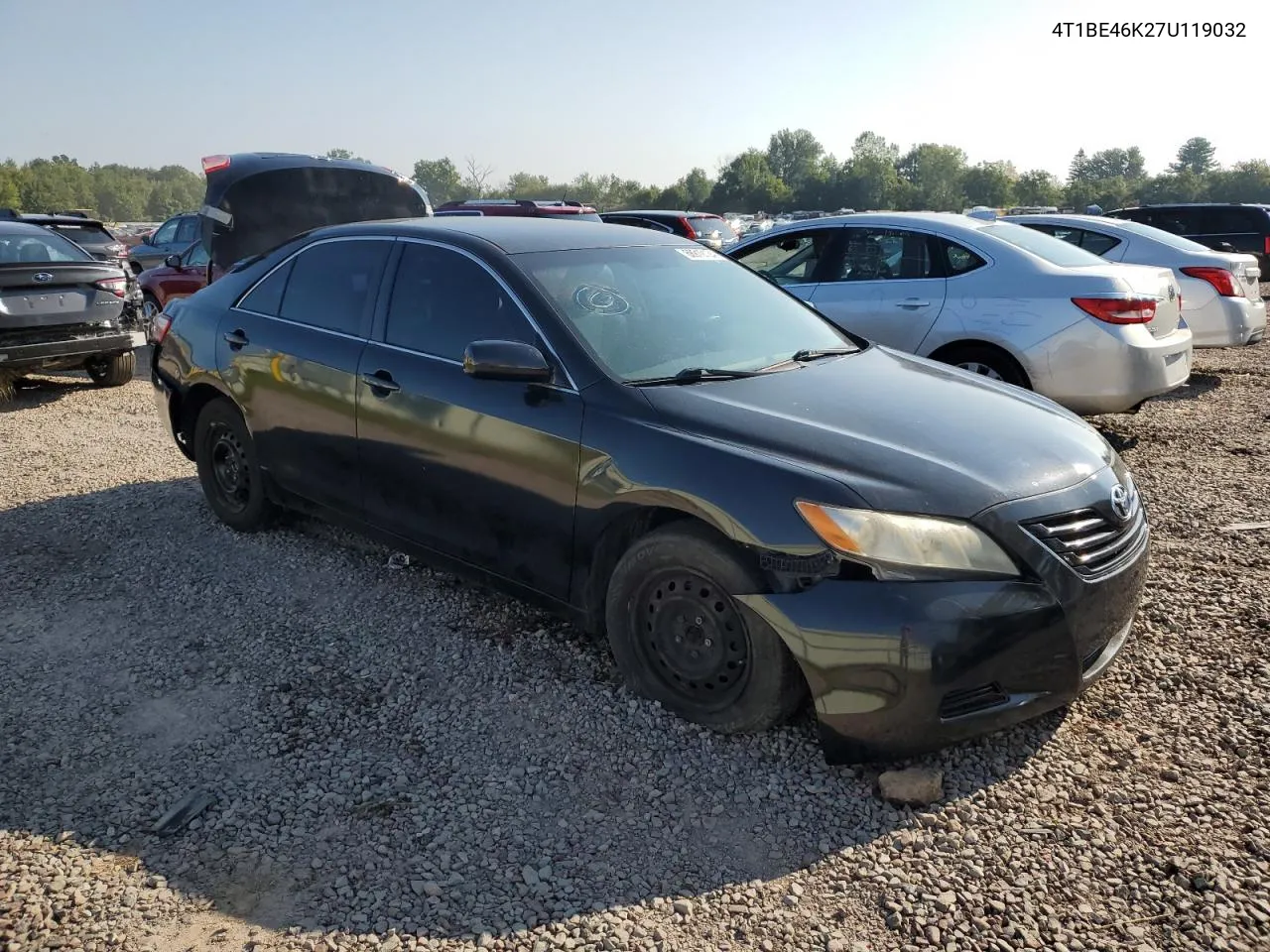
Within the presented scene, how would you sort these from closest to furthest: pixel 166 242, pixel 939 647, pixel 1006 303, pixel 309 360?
1. pixel 939 647
2. pixel 309 360
3. pixel 1006 303
4. pixel 166 242

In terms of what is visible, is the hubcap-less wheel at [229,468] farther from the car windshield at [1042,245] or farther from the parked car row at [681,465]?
the car windshield at [1042,245]

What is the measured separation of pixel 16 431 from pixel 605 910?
7451 millimetres

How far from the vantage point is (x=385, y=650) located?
3865mm

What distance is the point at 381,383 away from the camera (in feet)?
13.3

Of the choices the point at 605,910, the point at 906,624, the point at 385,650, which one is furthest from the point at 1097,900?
the point at 385,650

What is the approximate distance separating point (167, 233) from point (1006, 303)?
48.9ft

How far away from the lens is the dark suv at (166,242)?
625 inches

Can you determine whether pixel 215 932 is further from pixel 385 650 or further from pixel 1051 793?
pixel 1051 793

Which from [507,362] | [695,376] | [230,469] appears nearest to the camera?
[507,362]

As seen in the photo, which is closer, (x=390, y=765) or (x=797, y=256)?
(x=390, y=765)

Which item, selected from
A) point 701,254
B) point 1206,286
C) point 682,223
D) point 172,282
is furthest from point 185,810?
point 682,223

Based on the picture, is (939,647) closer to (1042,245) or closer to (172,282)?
(1042,245)

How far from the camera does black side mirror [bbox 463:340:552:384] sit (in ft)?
11.2

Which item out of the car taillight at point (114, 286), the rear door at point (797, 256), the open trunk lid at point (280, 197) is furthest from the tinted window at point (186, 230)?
the rear door at point (797, 256)
